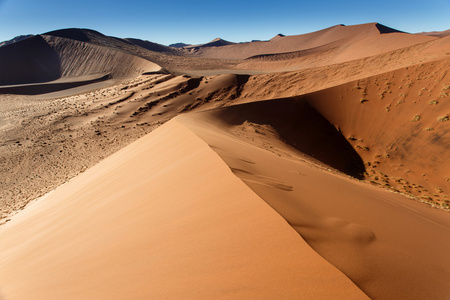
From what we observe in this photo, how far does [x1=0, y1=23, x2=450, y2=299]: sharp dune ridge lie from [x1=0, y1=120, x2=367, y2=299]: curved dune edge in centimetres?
1

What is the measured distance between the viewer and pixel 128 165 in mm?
Result: 5750

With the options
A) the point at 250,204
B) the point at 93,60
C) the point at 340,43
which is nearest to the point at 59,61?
the point at 93,60

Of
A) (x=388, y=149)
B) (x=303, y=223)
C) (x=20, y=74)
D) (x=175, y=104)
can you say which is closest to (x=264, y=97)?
(x=175, y=104)

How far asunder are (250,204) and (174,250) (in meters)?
0.81

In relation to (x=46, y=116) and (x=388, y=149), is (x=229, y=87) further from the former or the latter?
(x=46, y=116)

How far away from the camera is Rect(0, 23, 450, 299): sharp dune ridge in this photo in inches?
70.4

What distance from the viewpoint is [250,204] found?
249 cm

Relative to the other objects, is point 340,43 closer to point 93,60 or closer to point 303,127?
point 93,60

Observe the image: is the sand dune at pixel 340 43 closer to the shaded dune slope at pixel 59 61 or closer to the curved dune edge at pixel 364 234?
the shaded dune slope at pixel 59 61

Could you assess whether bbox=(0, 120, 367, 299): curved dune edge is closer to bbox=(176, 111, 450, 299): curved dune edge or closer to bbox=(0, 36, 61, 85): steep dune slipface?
bbox=(176, 111, 450, 299): curved dune edge

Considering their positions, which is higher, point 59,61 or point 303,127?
point 59,61

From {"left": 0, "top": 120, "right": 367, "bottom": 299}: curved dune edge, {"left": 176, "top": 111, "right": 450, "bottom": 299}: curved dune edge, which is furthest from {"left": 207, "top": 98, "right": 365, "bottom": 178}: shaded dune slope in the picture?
{"left": 0, "top": 120, "right": 367, "bottom": 299}: curved dune edge

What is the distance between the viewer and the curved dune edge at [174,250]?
1649 mm

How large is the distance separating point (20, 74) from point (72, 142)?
114ft
